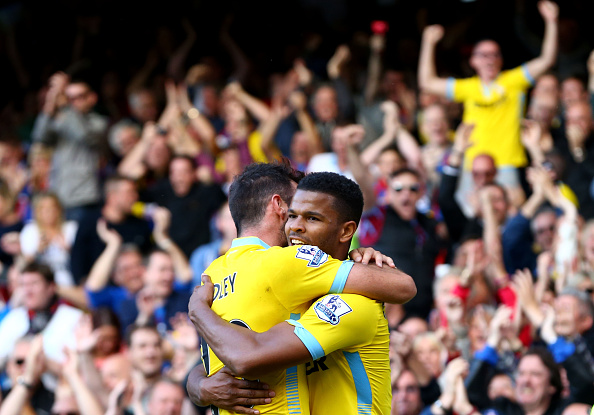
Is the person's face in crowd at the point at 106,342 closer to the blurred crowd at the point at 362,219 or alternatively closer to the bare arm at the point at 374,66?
the blurred crowd at the point at 362,219

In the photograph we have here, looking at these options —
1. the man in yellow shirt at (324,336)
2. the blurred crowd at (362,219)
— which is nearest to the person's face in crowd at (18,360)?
the blurred crowd at (362,219)

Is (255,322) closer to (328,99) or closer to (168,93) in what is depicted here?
(328,99)

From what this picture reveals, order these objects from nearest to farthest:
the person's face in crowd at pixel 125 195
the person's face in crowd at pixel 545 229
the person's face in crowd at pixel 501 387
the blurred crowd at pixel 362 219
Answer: the person's face in crowd at pixel 501 387 → the blurred crowd at pixel 362 219 → the person's face in crowd at pixel 545 229 → the person's face in crowd at pixel 125 195

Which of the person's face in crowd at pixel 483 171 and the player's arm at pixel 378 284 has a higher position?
the player's arm at pixel 378 284

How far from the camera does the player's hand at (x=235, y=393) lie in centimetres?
360

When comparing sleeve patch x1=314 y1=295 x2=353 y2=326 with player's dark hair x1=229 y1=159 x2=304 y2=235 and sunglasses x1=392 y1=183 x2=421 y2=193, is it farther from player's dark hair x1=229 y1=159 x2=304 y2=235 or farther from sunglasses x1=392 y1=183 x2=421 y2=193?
sunglasses x1=392 y1=183 x2=421 y2=193

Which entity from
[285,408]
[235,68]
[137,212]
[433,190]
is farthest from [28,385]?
[235,68]

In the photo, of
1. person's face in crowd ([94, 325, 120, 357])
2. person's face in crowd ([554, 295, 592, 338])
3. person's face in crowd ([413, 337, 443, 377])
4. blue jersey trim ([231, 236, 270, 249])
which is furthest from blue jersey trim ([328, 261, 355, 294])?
person's face in crowd ([94, 325, 120, 357])

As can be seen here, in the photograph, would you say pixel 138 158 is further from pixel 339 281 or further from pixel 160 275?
Answer: pixel 339 281

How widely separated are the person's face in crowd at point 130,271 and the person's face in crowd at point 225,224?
0.84m

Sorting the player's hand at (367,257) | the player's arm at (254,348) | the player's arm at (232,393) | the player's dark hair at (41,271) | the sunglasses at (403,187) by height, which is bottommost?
the player's dark hair at (41,271)

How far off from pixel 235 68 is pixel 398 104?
2755 millimetres

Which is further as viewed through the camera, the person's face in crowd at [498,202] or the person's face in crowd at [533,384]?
the person's face in crowd at [498,202]

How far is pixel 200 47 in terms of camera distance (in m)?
12.7
